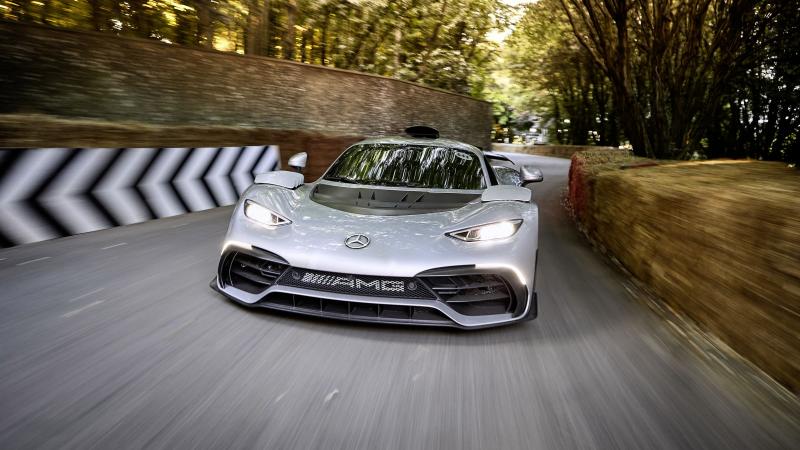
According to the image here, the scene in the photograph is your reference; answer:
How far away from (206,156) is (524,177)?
501cm

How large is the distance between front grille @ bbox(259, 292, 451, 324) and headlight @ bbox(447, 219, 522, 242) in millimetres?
504

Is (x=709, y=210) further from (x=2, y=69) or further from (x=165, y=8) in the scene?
(x=165, y=8)

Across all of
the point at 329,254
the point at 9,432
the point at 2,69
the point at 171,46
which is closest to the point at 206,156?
the point at 2,69

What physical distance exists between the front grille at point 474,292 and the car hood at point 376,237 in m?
0.11

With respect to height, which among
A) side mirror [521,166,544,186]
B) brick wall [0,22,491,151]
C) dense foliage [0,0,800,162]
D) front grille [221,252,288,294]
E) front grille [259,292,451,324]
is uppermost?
dense foliage [0,0,800,162]

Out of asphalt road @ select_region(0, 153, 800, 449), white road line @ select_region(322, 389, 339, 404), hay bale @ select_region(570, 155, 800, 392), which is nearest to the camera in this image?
asphalt road @ select_region(0, 153, 800, 449)

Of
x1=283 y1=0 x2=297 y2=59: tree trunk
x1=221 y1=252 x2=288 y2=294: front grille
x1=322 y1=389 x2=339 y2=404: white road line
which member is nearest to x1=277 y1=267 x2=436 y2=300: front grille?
x1=221 y1=252 x2=288 y2=294: front grille

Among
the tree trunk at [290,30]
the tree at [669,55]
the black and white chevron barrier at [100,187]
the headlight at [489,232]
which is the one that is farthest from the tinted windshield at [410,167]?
the tree trunk at [290,30]

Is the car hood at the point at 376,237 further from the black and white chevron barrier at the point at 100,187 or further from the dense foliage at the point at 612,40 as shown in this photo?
the dense foliage at the point at 612,40

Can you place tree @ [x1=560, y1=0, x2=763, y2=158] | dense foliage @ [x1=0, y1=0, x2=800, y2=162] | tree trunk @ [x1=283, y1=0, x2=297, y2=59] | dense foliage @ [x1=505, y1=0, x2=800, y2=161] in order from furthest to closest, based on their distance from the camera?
1. tree trunk @ [x1=283, y1=0, x2=297, y2=59]
2. dense foliage @ [x1=505, y1=0, x2=800, y2=161]
3. tree @ [x1=560, y1=0, x2=763, y2=158]
4. dense foliage @ [x1=0, y1=0, x2=800, y2=162]

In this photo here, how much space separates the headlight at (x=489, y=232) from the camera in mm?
3363

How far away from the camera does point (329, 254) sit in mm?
3139

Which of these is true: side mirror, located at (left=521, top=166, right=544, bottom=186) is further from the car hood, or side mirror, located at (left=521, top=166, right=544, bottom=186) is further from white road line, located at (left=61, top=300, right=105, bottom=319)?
white road line, located at (left=61, top=300, right=105, bottom=319)

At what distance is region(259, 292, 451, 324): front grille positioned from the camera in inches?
122
